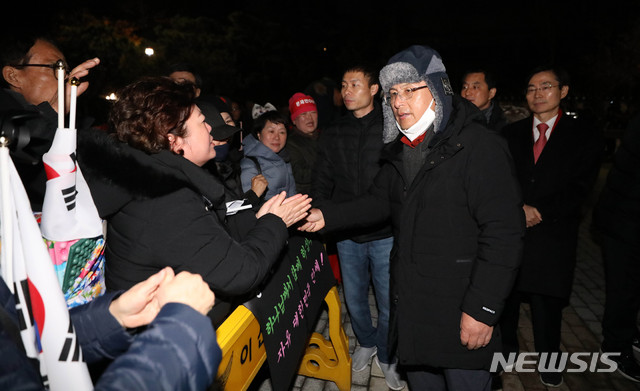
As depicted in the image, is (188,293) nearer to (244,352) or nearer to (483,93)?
(244,352)

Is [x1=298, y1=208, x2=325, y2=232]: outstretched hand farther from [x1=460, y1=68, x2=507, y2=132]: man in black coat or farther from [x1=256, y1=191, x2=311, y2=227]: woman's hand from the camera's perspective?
[x1=460, y1=68, x2=507, y2=132]: man in black coat

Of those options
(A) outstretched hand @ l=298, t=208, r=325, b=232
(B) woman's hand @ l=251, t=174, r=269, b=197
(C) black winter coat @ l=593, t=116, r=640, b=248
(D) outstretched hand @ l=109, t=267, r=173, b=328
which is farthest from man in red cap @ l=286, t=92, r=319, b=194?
(D) outstretched hand @ l=109, t=267, r=173, b=328

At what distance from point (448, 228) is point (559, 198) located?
1765 millimetres

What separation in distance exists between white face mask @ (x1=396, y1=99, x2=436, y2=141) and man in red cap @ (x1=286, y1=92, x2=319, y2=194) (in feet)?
8.00

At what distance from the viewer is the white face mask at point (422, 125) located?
217 cm

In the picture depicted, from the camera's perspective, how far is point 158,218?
1.58 metres

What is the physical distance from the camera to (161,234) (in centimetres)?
159

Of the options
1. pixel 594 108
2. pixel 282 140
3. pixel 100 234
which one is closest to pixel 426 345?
pixel 100 234

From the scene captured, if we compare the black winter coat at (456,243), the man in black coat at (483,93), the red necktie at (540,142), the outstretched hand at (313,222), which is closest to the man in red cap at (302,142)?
the man in black coat at (483,93)

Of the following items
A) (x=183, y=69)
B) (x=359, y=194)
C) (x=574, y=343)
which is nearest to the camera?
Answer: (x=359, y=194)

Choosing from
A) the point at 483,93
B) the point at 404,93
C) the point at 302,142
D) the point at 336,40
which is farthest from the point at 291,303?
the point at 336,40

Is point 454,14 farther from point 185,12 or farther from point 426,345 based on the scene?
point 426,345

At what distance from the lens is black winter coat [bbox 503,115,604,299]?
3.13 meters

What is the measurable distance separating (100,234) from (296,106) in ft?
11.6
